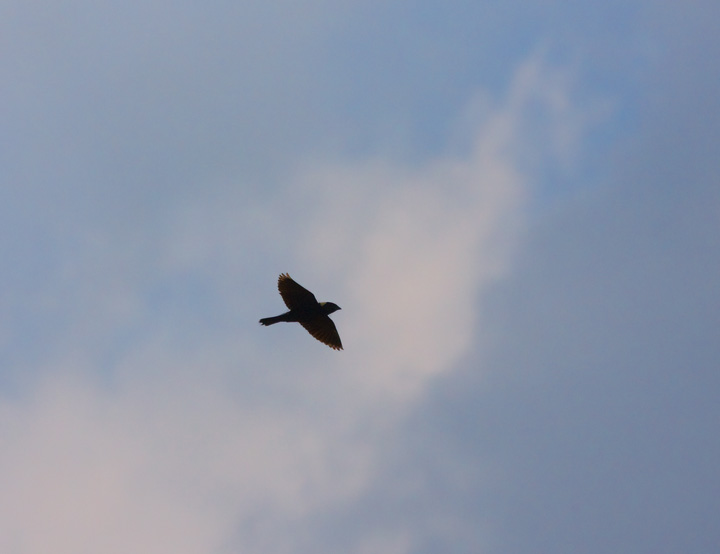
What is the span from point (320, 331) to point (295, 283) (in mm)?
3205

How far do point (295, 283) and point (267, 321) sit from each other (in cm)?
223

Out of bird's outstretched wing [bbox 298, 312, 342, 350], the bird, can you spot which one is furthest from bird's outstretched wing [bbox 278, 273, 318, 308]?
bird's outstretched wing [bbox 298, 312, 342, 350]

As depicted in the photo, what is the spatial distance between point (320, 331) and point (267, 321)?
2.76m

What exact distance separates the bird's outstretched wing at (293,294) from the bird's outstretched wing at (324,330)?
3.73 ft

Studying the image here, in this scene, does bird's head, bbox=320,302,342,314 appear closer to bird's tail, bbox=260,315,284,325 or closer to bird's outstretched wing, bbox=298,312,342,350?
bird's outstretched wing, bbox=298,312,342,350

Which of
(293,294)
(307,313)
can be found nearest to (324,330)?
(307,313)

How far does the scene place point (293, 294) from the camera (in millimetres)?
33594

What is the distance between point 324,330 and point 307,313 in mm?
1389

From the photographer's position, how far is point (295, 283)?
109ft

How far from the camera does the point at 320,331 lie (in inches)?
1390

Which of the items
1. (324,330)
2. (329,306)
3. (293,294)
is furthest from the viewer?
(324,330)

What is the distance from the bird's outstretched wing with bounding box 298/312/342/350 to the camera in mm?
34844

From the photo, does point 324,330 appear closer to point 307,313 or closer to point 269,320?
point 307,313

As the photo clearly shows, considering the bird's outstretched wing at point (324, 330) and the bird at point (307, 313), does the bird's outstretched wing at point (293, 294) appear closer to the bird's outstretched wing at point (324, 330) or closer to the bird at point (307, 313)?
the bird at point (307, 313)
